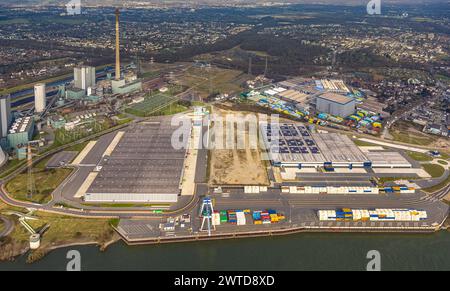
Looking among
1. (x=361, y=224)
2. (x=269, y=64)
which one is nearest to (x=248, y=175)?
(x=361, y=224)

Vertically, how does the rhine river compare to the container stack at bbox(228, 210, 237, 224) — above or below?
below

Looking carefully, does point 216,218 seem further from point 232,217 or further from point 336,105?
point 336,105

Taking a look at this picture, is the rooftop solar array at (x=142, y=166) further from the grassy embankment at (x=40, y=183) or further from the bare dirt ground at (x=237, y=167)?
the grassy embankment at (x=40, y=183)

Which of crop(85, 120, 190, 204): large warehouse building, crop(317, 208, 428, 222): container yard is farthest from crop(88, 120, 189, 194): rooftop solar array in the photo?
crop(317, 208, 428, 222): container yard

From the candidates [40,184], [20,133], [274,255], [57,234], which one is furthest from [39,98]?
[274,255]

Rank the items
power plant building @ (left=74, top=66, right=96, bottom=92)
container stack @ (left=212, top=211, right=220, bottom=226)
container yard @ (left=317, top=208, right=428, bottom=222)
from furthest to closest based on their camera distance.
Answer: power plant building @ (left=74, top=66, right=96, bottom=92)
container yard @ (left=317, top=208, right=428, bottom=222)
container stack @ (left=212, top=211, right=220, bottom=226)

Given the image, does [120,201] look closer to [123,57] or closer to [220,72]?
[220,72]

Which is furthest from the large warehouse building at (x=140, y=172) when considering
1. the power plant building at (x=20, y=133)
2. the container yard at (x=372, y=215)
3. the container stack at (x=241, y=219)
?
the container yard at (x=372, y=215)

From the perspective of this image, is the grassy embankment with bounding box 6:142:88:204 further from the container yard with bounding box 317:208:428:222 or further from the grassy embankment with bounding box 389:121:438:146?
the grassy embankment with bounding box 389:121:438:146
